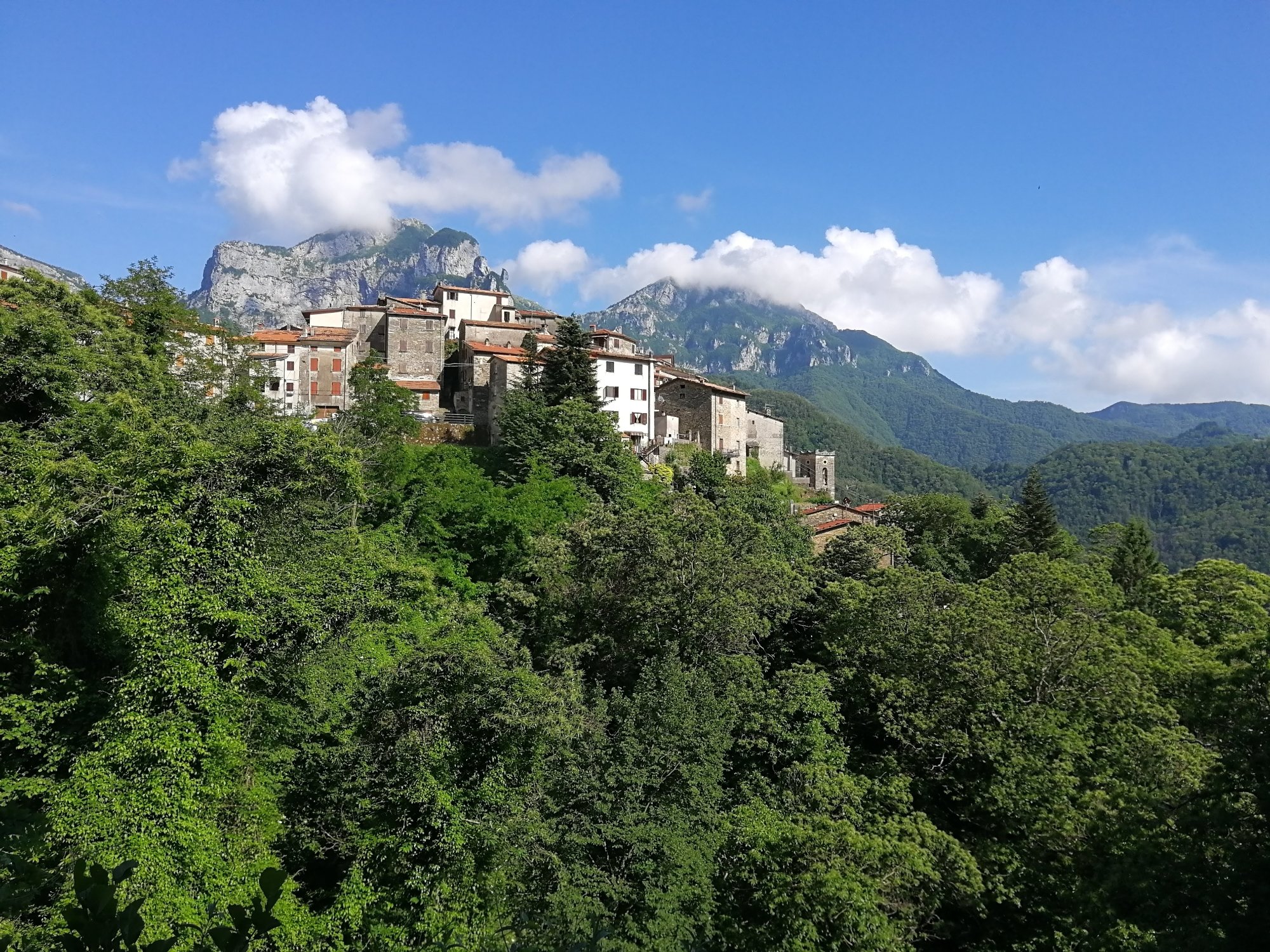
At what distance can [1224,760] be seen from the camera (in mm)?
16656

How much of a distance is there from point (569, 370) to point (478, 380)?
45.1 feet

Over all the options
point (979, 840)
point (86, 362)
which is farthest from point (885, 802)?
point (86, 362)

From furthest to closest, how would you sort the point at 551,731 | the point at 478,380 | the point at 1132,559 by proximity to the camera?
the point at 478,380 → the point at 1132,559 → the point at 551,731

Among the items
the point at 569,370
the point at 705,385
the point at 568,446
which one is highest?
the point at 705,385

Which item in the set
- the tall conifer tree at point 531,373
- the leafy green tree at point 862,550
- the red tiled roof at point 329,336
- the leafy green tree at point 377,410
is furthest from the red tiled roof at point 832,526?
the red tiled roof at point 329,336

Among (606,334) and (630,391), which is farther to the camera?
(606,334)

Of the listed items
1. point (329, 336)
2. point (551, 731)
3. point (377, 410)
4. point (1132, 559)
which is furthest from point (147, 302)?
point (1132, 559)

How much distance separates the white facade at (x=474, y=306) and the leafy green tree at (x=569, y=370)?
30171 millimetres

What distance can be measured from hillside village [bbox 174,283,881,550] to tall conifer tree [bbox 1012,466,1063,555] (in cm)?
1070

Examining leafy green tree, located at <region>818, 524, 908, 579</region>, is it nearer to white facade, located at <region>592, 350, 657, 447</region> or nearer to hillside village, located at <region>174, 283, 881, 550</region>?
hillside village, located at <region>174, 283, 881, 550</region>

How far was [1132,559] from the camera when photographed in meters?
54.3

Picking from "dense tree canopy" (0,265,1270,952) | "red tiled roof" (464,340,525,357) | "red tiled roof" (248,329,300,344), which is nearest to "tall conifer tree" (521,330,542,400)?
"red tiled roof" (464,340,525,357)

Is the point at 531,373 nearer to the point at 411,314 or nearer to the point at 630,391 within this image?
the point at 630,391

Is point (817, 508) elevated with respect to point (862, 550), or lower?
elevated
